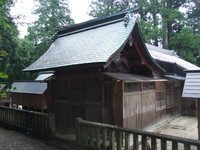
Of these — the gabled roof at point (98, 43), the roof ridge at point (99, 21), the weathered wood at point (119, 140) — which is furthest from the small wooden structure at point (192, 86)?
the roof ridge at point (99, 21)

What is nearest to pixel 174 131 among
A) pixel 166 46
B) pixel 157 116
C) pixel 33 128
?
pixel 157 116

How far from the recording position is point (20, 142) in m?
5.57

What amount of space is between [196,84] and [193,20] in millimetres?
22139

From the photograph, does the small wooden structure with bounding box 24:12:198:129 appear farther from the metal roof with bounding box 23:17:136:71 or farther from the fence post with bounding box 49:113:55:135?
the fence post with bounding box 49:113:55:135

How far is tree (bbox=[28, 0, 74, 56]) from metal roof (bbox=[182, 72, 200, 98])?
57.8ft

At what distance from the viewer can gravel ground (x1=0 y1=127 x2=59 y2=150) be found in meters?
5.12

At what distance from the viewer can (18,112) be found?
6.86 metres

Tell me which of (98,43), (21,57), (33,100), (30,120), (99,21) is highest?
(99,21)

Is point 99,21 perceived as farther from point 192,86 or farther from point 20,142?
point 20,142

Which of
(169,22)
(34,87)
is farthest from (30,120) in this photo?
(169,22)

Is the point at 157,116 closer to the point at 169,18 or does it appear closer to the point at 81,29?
the point at 81,29

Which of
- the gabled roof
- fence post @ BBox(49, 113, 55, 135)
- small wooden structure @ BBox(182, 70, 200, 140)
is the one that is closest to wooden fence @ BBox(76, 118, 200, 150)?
fence post @ BBox(49, 113, 55, 135)

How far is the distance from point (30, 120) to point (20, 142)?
3.21ft

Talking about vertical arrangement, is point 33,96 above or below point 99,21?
below
